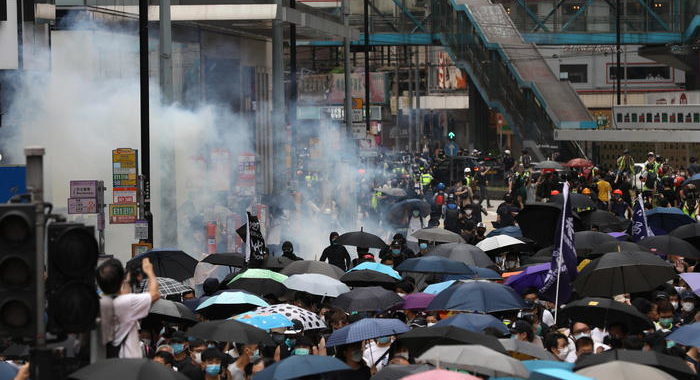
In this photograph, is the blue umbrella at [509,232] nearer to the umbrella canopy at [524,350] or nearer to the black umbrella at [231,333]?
the black umbrella at [231,333]

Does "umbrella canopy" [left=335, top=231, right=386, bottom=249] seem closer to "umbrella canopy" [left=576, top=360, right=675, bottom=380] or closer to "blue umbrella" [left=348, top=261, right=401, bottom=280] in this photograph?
"blue umbrella" [left=348, top=261, right=401, bottom=280]

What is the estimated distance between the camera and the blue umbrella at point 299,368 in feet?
28.9

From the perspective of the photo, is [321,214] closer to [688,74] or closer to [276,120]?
[276,120]

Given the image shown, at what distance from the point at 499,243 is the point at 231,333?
836cm

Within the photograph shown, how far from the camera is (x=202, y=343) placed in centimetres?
1097

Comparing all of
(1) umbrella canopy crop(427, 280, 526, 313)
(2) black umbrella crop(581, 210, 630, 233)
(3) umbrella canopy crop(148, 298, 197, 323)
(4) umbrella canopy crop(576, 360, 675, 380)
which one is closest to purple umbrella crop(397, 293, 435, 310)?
(1) umbrella canopy crop(427, 280, 526, 313)

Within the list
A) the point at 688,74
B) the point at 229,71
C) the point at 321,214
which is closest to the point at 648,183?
the point at 321,214

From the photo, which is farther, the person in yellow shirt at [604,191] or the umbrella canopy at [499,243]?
the person in yellow shirt at [604,191]

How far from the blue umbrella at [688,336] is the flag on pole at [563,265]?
2.98 meters

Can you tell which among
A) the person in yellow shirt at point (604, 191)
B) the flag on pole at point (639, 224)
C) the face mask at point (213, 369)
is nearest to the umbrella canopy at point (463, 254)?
the flag on pole at point (639, 224)

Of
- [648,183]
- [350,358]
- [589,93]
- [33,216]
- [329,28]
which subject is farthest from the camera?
[589,93]

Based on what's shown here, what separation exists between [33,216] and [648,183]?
2513 cm

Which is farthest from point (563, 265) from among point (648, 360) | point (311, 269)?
point (648, 360)

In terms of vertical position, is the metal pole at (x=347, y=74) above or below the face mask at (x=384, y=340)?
above
